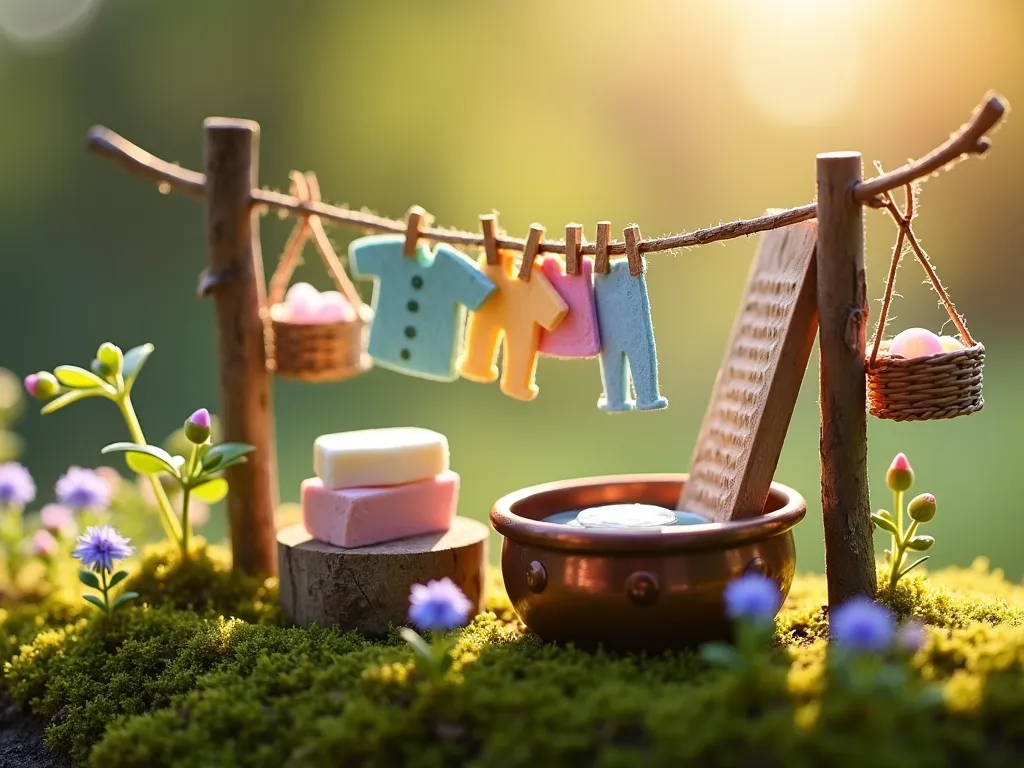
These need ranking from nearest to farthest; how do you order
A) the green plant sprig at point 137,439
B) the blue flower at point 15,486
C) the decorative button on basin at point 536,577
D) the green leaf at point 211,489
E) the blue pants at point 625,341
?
the decorative button on basin at point 536,577 < the blue pants at point 625,341 < the green plant sprig at point 137,439 < the green leaf at point 211,489 < the blue flower at point 15,486

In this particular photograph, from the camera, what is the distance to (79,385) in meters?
3.00

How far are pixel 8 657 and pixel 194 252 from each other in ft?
17.1

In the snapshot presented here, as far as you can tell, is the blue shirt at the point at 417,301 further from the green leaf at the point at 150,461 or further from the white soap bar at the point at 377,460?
the green leaf at the point at 150,461

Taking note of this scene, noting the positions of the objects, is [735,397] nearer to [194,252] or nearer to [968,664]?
[968,664]

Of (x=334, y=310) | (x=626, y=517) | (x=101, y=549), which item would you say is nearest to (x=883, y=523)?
(x=626, y=517)

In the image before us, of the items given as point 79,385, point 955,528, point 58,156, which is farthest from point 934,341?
point 58,156

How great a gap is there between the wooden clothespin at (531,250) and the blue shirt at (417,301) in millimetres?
126

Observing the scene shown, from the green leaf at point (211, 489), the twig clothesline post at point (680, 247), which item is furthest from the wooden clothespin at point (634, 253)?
the green leaf at point (211, 489)

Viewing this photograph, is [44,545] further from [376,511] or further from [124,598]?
[376,511]

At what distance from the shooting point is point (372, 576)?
2.80 metres

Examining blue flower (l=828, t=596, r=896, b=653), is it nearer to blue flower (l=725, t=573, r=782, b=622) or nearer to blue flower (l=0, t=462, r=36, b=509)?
blue flower (l=725, t=573, r=782, b=622)

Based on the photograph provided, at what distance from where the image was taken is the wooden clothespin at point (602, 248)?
106 inches

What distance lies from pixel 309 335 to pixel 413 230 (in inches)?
17.3

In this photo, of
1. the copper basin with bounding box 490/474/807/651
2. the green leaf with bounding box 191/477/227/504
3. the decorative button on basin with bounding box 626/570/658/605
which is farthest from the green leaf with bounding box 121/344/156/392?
the decorative button on basin with bounding box 626/570/658/605
